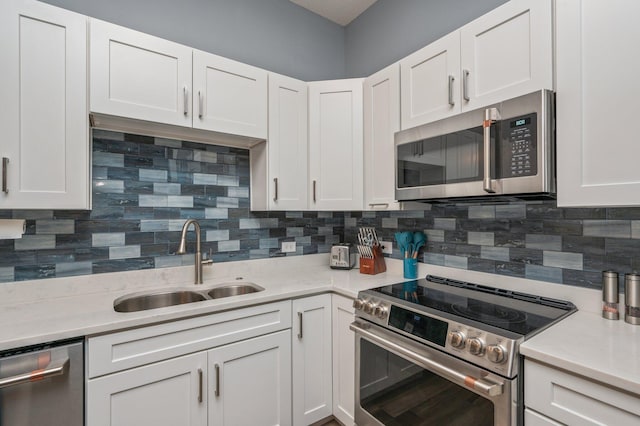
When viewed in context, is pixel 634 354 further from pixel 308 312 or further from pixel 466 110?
pixel 308 312

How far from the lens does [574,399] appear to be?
959 mm

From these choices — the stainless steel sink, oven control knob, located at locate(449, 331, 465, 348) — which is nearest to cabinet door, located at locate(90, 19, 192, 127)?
the stainless steel sink

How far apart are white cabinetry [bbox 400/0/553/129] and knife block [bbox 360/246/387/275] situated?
0.94 meters

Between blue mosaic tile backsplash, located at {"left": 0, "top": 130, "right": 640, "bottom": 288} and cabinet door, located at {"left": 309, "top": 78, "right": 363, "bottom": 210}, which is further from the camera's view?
cabinet door, located at {"left": 309, "top": 78, "right": 363, "bottom": 210}

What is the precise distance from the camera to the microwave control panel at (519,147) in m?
1.25

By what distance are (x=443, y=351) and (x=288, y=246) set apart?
1.47 m

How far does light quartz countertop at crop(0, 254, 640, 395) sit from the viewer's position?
999 mm

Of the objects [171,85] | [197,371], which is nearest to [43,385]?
[197,371]

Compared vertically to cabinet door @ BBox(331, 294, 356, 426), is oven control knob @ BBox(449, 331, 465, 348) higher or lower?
higher

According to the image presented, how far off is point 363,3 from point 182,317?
271cm

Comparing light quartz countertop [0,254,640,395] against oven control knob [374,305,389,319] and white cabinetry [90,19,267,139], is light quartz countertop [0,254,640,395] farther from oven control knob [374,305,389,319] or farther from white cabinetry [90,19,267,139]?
white cabinetry [90,19,267,139]

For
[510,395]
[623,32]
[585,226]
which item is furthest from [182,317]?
[623,32]

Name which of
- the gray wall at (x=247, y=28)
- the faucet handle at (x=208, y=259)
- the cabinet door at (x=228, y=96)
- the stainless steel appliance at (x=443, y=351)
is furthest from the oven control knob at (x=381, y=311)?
the gray wall at (x=247, y=28)

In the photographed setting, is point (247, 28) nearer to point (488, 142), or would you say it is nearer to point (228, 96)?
point (228, 96)
